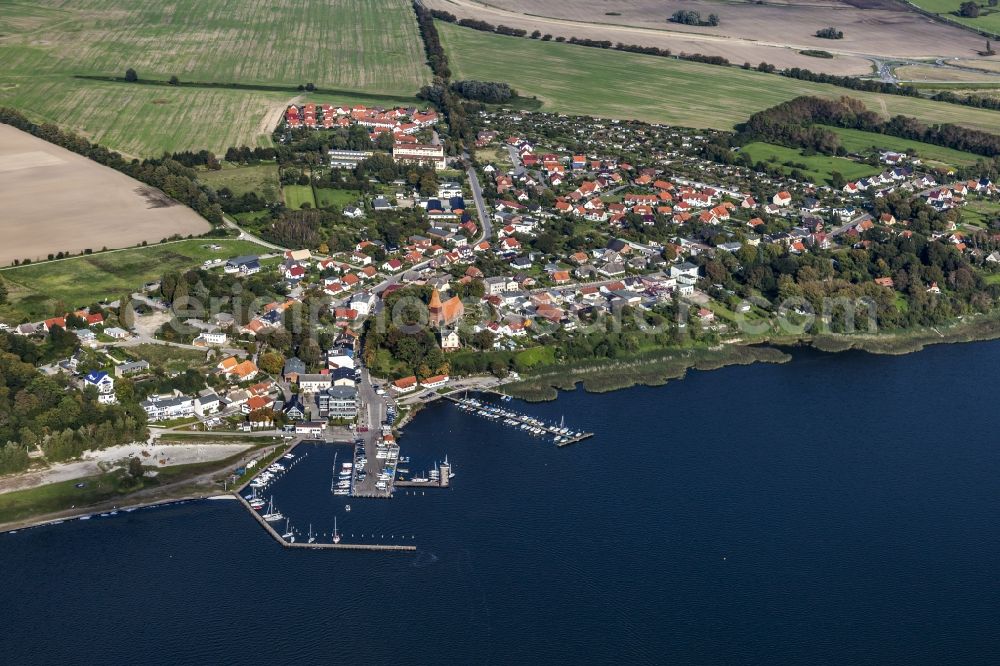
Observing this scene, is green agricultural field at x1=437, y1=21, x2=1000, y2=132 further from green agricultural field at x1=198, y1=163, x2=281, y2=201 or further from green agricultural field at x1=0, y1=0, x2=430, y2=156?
green agricultural field at x1=198, y1=163, x2=281, y2=201

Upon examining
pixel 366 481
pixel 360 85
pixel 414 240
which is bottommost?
pixel 366 481

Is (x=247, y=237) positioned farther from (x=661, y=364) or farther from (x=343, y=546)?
(x=343, y=546)

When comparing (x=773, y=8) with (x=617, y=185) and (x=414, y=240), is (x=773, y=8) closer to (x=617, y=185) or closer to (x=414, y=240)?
(x=617, y=185)

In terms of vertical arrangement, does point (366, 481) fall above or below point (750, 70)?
below

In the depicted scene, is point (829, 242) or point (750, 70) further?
point (750, 70)

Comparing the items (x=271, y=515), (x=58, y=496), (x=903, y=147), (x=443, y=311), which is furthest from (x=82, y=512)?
(x=903, y=147)

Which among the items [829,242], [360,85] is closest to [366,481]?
[829,242]

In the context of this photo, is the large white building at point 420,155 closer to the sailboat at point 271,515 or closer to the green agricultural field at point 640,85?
the green agricultural field at point 640,85
